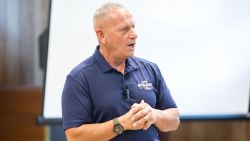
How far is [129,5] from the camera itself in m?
2.78

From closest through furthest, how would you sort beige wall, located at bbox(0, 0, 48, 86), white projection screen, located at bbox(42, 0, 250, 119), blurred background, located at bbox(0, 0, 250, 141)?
white projection screen, located at bbox(42, 0, 250, 119), blurred background, located at bbox(0, 0, 250, 141), beige wall, located at bbox(0, 0, 48, 86)

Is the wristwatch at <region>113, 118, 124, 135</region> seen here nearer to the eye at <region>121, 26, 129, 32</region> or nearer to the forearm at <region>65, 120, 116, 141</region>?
the forearm at <region>65, 120, 116, 141</region>

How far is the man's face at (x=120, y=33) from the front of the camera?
181 centimetres

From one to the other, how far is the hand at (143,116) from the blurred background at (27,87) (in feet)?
4.71

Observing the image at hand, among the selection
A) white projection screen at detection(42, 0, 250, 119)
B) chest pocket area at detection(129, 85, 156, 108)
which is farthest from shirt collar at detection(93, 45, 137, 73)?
white projection screen at detection(42, 0, 250, 119)

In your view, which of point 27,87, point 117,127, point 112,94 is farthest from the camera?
point 27,87

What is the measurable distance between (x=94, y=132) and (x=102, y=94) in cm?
18

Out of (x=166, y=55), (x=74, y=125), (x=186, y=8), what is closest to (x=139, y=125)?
(x=74, y=125)

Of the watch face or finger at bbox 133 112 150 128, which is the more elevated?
finger at bbox 133 112 150 128

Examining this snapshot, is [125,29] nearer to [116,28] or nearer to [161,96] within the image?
[116,28]

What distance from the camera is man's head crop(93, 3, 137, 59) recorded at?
1.80 m

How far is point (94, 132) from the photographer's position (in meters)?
1.72

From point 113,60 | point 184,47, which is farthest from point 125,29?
point 184,47

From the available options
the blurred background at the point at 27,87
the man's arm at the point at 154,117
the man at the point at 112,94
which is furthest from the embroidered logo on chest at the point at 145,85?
the blurred background at the point at 27,87
